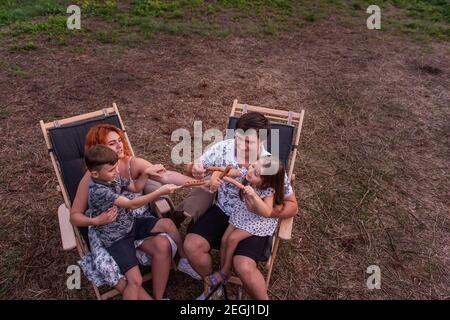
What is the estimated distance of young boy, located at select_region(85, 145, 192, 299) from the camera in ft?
8.34

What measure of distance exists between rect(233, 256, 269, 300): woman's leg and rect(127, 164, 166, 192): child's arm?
936 millimetres

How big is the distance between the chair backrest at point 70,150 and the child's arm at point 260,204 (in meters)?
1.62

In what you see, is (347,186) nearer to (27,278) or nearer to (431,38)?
(27,278)

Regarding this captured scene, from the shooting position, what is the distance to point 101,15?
8.07 m

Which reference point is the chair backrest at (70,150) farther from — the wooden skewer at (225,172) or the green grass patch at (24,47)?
the green grass patch at (24,47)

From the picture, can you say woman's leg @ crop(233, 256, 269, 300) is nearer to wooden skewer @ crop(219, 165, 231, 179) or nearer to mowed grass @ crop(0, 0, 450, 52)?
wooden skewer @ crop(219, 165, 231, 179)

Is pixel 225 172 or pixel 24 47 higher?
pixel 24 47

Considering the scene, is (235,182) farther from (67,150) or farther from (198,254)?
(67,150)

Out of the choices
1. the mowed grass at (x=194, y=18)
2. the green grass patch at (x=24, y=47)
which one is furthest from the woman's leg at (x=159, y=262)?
the green grass patch at (x=24, y=47)

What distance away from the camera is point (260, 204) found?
2.69m

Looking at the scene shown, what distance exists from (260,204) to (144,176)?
955 mm

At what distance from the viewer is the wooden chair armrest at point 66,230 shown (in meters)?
2.69

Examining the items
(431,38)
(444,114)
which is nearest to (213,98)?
(444,114)

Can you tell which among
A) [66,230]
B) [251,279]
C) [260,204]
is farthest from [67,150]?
[251,279]
